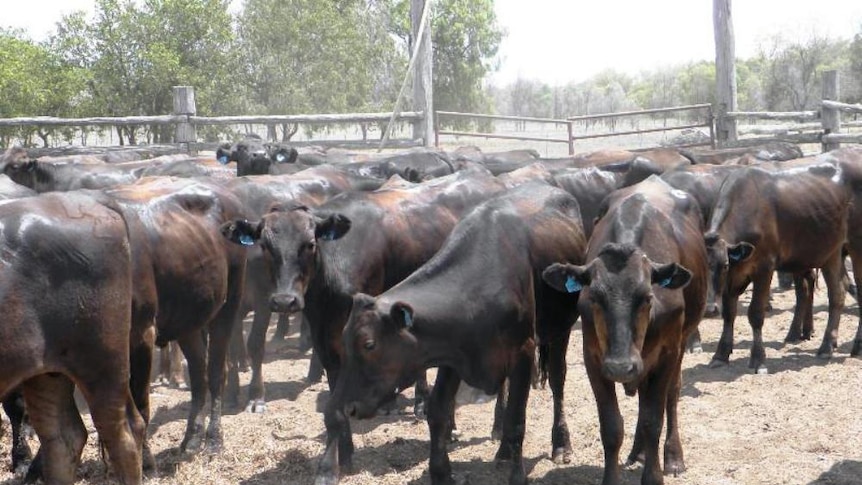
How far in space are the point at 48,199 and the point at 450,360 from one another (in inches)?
96.9

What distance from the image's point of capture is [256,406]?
27.9ft

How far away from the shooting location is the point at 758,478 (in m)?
6.22

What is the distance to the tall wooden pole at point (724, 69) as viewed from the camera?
1906cm

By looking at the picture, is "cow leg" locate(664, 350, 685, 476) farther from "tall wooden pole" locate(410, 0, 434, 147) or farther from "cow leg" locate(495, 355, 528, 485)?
"tall wooden pole" locate(410, 0, 434, 147)

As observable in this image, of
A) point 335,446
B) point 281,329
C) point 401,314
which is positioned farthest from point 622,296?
point 281,329

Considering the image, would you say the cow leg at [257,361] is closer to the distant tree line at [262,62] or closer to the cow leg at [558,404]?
the cow leg at [558,404]

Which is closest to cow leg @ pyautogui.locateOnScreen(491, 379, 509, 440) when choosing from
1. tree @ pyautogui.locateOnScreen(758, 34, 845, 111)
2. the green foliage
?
the green foliage

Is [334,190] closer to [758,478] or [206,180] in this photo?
[206,180]

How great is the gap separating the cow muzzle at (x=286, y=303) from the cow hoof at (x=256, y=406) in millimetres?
2073

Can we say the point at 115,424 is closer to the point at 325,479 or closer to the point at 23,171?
the point at 325,479

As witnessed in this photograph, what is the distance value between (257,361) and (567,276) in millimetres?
3869

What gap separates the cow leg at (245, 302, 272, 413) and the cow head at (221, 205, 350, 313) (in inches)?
58.8

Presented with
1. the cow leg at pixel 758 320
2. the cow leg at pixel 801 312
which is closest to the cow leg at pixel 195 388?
the cow leg at pixel 758 320

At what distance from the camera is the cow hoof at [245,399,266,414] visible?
8484 mm
